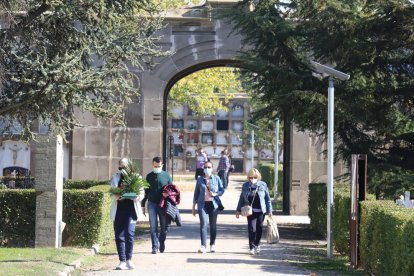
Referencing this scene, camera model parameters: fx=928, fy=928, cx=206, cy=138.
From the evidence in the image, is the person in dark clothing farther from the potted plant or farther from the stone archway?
the stone archway

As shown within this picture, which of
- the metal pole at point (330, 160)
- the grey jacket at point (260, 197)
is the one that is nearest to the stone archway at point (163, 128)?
the metal pole at point (330, 160)

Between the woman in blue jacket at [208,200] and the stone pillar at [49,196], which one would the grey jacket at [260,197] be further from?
the stone pillar at [49,196]

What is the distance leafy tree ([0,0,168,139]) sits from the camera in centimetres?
1533

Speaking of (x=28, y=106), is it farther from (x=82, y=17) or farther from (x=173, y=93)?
(x=173, y=93)

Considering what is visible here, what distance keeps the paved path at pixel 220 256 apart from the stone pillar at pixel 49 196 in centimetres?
132

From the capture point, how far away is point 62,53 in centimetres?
1648

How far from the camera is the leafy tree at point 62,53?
1533 centimetres

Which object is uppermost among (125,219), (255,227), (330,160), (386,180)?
(330,160)

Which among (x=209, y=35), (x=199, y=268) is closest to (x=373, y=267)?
(x=199, y=268)

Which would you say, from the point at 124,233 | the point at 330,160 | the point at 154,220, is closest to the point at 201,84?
the point at 330,160

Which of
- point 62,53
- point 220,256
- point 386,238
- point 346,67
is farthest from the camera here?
point 346,67

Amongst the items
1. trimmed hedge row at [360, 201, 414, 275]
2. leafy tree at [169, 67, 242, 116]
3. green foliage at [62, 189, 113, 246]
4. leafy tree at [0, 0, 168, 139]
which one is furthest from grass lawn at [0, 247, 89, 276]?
leafy tree at [169, 67, 242, 116]

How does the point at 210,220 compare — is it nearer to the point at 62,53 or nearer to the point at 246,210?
the point at 246,210

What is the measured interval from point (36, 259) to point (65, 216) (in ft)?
10.6
